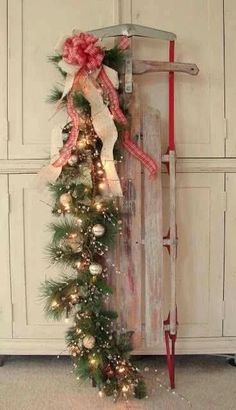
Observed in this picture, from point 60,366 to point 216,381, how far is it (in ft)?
2.61

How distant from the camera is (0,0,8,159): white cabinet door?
1845 millimetres

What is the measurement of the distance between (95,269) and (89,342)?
314 millimetres

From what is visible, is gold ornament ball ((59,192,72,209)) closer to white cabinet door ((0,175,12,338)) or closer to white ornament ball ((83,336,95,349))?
white cabinet door ((0,175,12,338))

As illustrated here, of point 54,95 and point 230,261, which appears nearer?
point 54,95

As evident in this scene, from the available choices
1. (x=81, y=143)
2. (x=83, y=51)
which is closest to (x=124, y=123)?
(x=81, y=143)

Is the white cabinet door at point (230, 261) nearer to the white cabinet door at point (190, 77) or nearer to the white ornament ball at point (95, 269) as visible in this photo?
the white cabinet door at point (190, 77)

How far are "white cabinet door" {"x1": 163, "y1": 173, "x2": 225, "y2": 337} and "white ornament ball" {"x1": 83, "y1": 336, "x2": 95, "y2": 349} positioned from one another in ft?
1.56

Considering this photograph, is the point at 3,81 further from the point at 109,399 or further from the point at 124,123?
the point at 109,399

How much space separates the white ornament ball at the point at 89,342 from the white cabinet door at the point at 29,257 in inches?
12.9

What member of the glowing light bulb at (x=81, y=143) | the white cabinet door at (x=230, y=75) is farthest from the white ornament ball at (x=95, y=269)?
the white cabinet door at (x=230, y=75)

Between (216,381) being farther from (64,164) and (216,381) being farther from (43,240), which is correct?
(64,164)

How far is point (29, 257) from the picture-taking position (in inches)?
75.7

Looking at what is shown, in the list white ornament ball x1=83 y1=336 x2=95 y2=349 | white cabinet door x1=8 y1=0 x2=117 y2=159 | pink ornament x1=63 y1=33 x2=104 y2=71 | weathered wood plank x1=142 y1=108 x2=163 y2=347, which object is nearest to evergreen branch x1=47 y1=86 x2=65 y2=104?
white cabinet door x1=8 y1=0 x2=117 y2=159

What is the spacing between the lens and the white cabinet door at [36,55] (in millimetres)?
1837
